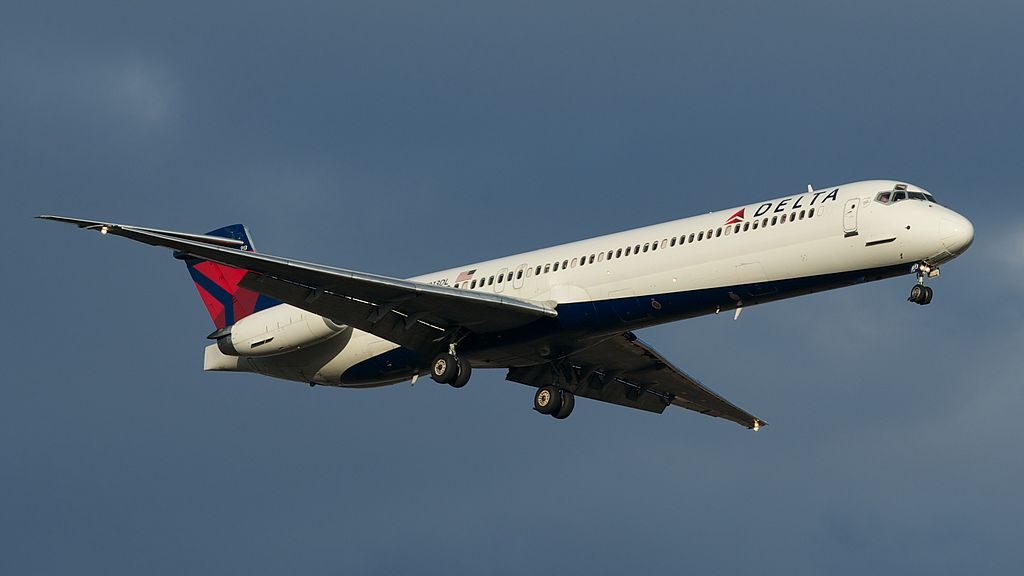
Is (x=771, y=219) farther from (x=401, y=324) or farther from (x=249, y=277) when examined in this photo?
(x=249, y=277)

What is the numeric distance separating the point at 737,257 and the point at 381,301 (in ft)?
27.8

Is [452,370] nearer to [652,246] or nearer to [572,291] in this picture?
[572,291]

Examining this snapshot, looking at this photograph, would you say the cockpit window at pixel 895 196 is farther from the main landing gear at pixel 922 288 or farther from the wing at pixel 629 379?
the wing at pixel 629 379

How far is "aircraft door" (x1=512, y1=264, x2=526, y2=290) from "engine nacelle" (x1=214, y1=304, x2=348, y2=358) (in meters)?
4.61

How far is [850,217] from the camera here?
34.9m

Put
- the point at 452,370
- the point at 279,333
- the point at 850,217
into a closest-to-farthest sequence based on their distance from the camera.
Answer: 1. the point at 850,217
2. the point at 452,370
3. the point at 279,333

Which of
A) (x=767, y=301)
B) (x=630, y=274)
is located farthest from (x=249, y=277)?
(x=767, y=301)

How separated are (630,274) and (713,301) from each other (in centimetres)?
201

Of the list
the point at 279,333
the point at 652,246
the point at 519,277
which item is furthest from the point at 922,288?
the point at 279,333

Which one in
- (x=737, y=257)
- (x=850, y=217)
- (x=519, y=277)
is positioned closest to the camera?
(x=850, y=217)

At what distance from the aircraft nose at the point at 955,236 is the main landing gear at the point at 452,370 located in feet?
38.1

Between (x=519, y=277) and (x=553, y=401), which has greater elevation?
(x=519, y=277)

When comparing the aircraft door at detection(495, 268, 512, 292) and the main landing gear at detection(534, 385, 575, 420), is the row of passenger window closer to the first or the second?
the aircraft door at detection(495, 268, 512, 292)

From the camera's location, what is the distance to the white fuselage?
3453 cm
